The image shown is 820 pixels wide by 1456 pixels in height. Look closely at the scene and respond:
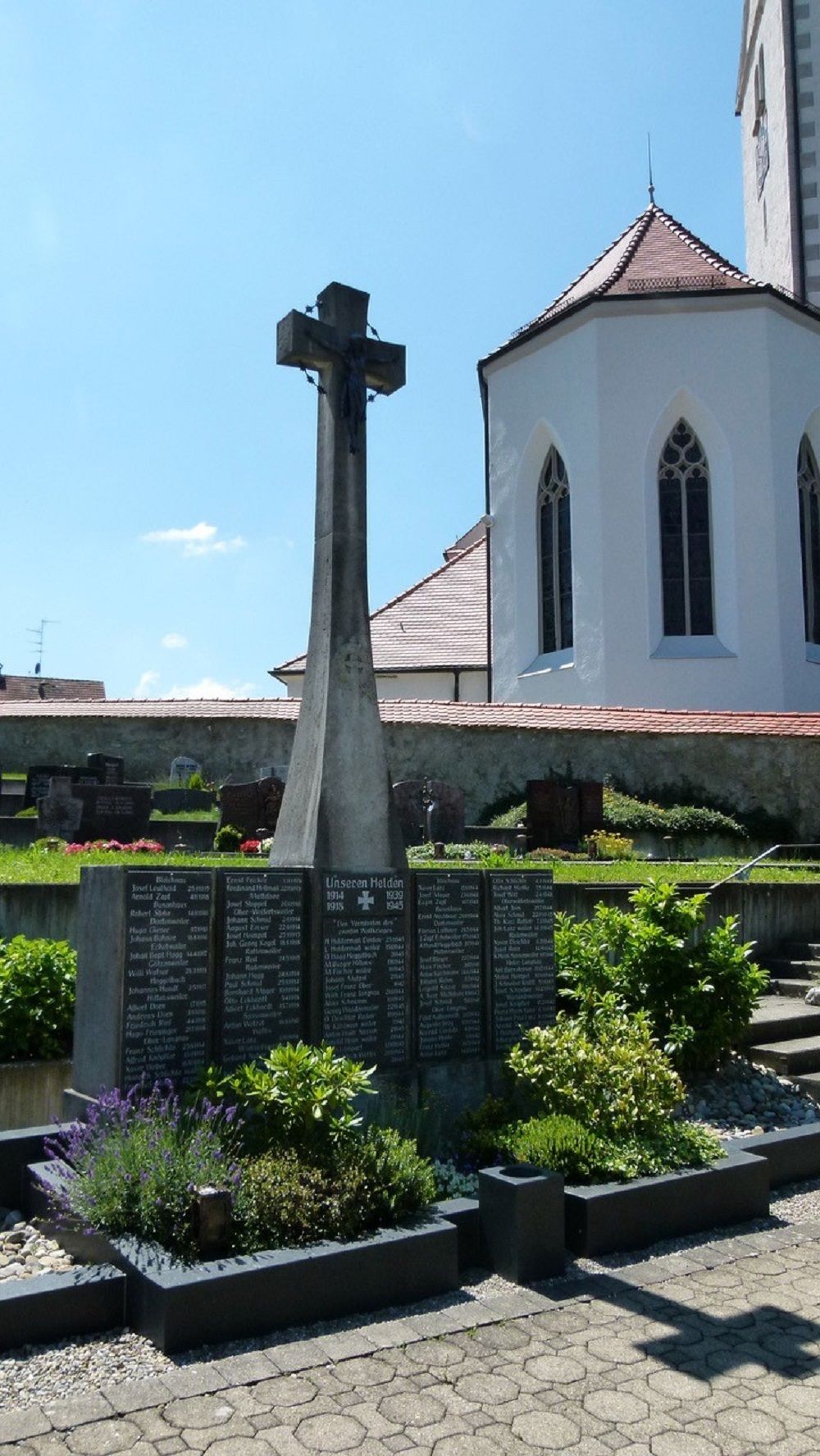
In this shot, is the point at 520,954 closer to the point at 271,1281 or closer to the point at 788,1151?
the point at 788,1151

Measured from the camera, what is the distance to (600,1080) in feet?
20.4

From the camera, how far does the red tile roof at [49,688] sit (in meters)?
48.2

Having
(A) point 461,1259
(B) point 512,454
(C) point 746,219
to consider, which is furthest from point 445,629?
(A) point 461,1259

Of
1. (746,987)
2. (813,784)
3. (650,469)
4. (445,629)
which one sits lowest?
(746,987)

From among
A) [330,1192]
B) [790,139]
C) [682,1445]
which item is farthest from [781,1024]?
[790,139]

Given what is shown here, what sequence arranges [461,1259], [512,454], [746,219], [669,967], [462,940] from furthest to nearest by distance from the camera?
1. [746,219]
2. [512,454]
3. [669,967]
4. [462,940]
5. [461,1259]

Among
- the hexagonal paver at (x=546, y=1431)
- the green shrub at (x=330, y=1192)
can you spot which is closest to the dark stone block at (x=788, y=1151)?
the green shrub at (x=330, y=1192)

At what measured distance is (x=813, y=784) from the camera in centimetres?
2094

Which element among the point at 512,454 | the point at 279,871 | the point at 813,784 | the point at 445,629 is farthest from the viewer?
the point at 445,629

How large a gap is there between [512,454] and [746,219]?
16349mm

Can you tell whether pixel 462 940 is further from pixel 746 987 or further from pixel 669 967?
pixel 746 987

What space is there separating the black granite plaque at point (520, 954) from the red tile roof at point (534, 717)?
13.7m

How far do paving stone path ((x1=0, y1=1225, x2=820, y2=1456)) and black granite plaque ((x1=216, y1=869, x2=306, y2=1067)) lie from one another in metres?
1.76

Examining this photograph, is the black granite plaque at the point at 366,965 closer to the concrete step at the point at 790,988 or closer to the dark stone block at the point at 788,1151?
the dark stone block at the point at 788,1151
